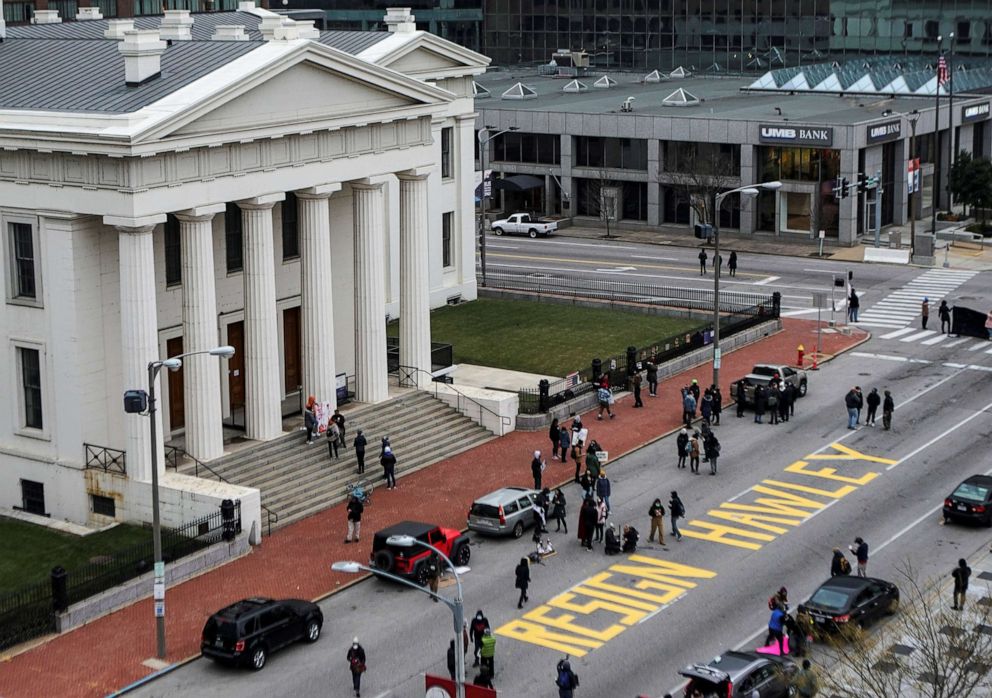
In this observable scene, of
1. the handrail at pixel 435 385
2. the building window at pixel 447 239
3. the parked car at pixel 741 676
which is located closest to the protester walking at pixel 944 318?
the building window at pixel 447 239

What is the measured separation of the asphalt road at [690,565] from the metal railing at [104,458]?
31.5ft

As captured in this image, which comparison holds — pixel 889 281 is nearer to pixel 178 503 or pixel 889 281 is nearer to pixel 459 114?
pixel 459 114

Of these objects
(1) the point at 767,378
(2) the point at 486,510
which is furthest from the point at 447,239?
(2) the point at 486,510

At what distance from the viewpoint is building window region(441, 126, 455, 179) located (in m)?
80.6

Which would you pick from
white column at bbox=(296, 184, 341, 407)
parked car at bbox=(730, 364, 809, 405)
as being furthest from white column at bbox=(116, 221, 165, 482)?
parked car at bbox=(730, 364, 809, 405)

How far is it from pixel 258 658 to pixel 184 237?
617 inches

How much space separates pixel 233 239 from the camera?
55.9m

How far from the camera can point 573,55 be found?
150750 mm

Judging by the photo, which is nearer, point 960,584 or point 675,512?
point 960,584

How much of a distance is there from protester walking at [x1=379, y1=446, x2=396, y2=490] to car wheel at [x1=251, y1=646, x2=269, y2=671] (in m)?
13.4

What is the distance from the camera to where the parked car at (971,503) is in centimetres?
4894

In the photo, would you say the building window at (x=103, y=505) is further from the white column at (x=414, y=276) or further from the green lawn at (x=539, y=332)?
the green lawn at (x=539, y=332)

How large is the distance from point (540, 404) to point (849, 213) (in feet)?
145

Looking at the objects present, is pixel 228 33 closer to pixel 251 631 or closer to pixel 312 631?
pixel 312 631
